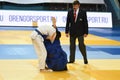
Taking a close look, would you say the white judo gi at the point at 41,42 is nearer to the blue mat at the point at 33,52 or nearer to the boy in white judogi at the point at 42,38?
the boy in white judogi at the point at 42,38

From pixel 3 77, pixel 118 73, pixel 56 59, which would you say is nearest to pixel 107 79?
pixel 118 73

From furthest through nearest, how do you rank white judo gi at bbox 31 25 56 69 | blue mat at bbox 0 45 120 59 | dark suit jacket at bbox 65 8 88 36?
blue mat at bbox 0 45 120 59
dark suit jacket at bbox 65 8 88 36
white judo gi at bbox 31 25 56 69

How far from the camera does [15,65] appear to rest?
12.7m

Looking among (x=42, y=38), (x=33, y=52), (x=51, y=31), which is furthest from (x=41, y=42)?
(x=33, y=52)

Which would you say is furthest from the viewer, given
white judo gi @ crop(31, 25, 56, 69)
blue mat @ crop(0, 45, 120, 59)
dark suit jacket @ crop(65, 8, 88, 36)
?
blue mat @ crop(0, 45, 120, 59)

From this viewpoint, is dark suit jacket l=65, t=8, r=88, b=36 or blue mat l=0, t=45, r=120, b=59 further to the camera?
blue mat l=0, t=45, r=120, b=59

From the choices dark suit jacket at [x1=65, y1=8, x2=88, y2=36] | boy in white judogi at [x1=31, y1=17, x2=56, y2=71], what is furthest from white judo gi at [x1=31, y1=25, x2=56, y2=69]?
dark suit jacket at [x1=65, y1=8, x2=88, y2=36]

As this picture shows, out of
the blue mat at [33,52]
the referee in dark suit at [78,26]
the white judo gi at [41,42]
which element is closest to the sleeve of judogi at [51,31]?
the white judo gi at [41,42]

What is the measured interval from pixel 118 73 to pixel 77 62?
8.09 feet

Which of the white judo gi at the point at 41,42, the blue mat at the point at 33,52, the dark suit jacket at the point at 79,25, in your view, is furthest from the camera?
the blue mat at the point at 33,52

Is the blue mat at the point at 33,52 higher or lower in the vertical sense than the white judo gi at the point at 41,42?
lower

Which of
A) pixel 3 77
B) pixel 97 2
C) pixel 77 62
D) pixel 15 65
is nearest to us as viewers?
pixel 3 77

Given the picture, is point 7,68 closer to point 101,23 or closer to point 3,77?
point 3,77

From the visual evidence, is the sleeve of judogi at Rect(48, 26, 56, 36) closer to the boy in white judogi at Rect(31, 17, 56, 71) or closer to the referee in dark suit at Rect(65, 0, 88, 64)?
the boy in white judogi at Rect(31, 17, 56, 71)
